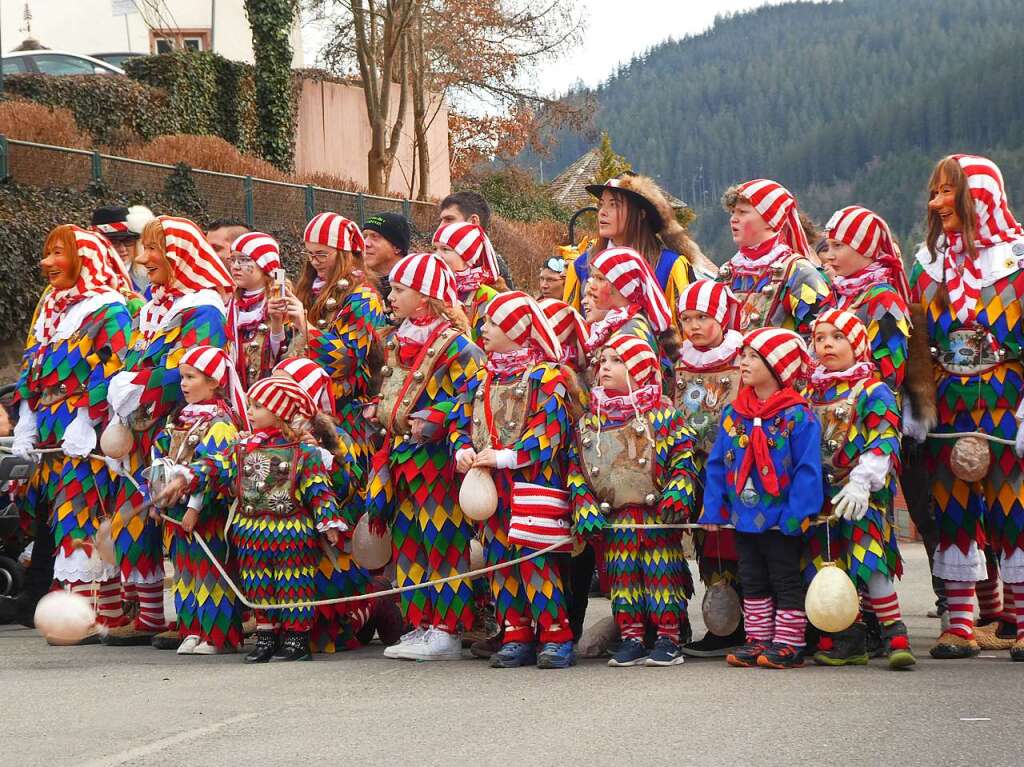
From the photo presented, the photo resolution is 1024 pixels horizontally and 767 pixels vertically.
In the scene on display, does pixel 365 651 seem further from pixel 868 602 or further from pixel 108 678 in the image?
pixel 868 602

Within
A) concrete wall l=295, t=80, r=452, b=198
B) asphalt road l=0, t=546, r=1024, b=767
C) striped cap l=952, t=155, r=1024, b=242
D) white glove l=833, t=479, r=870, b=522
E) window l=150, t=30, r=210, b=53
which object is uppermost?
window l=150, t=30, r=210, b=53

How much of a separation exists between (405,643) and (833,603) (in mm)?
2257

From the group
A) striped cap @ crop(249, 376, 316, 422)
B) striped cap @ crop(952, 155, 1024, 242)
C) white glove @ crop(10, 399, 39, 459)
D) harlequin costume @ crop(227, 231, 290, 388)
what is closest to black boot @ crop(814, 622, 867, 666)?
striped cap @ crop(952, 155, 1024, 242)

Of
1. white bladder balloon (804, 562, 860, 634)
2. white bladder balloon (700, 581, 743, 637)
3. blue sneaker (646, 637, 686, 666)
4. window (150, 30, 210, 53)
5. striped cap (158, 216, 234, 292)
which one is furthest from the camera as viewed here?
window (150, 30, 210, 53)

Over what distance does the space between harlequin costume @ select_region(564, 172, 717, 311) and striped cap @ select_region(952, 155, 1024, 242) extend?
1613mm

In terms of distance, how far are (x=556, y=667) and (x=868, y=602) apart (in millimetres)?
1485

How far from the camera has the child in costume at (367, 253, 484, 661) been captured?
8.01 metres

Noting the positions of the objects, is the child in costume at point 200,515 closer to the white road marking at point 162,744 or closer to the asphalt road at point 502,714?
the asphalt road at point 502,714

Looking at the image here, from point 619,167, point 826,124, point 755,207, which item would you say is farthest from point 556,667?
point 826,124

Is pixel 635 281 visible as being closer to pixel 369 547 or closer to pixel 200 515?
pixel 369 547

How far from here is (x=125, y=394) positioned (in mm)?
8422

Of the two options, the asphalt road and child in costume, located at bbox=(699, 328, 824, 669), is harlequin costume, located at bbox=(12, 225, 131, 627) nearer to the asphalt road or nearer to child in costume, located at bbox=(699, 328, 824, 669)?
the asphalt road

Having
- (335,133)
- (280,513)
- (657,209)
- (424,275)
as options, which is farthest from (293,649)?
(335,133)

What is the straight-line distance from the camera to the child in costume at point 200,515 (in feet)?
26.9
